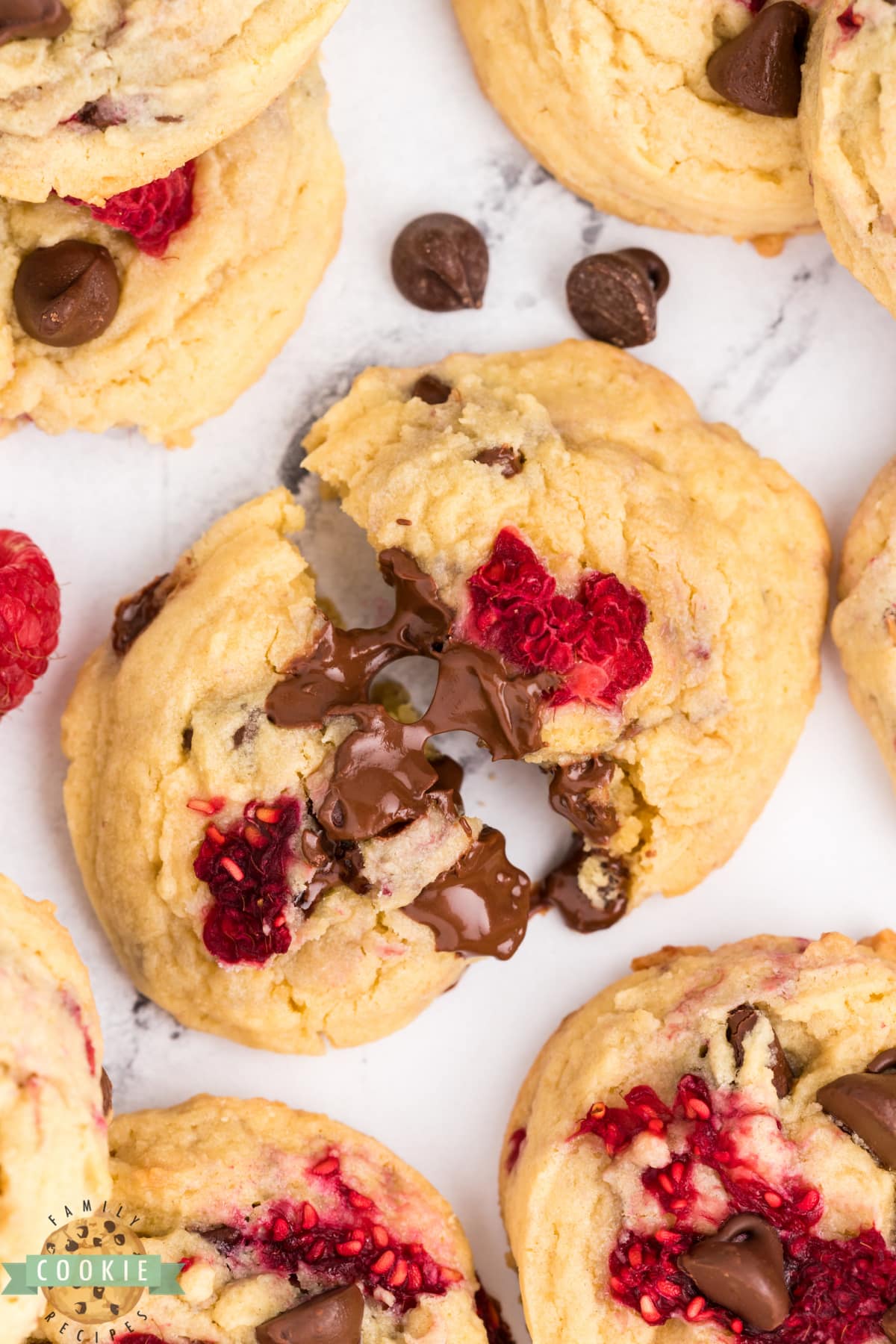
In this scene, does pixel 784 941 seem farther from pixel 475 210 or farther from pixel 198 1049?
pixel 475 210

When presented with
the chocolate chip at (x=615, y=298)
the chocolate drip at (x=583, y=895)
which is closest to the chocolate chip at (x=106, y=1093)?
the chocolate drip at (x=583, y=895)

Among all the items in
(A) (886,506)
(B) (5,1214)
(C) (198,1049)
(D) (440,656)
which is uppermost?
(A) (886,506)

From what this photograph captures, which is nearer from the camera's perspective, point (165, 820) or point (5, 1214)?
point (5, 1214)

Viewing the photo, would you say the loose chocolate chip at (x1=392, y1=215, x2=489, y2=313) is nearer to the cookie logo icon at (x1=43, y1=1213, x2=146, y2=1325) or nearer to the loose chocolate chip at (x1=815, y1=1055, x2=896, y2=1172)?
the loose chocolate chip at (x1=815, y1=1055, x2=896, y2=1172)

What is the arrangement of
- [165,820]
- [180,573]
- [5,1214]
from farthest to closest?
[180,573] < [165,820] < [5,1214]

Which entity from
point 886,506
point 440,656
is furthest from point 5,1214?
point 886,506

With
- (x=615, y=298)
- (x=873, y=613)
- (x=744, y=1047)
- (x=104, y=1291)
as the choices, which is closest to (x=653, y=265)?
(x=615, y=298)

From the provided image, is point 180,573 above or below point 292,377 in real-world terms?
below
